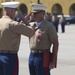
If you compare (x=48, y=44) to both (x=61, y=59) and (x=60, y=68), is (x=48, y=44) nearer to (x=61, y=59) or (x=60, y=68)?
(x=60, y=68)

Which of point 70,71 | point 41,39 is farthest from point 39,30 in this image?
point 70,71

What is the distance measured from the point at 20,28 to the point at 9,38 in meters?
0.28

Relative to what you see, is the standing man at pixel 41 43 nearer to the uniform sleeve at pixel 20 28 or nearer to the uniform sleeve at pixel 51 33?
the uniform sleeve at pixel 51 33

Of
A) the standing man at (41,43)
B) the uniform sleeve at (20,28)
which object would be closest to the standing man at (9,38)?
the uniform sleeve at (20,28)

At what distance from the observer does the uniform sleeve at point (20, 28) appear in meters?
6.67

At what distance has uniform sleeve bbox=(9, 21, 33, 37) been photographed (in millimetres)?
6672

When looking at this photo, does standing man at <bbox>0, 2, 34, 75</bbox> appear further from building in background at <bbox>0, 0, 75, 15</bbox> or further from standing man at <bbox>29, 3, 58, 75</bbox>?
building in background at <bbox>0, 0, 75, 15</bbox>

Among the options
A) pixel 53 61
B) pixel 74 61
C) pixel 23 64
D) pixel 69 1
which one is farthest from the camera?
pixel 69 1

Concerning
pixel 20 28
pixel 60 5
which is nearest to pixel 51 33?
pixel 20 28

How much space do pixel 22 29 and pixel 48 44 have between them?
787mm

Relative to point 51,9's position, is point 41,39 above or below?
above

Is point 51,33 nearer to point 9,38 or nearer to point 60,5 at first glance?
point 9,38

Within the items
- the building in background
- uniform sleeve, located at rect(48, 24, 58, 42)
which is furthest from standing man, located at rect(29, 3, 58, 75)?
the building in background

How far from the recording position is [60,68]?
1310 centimetres
